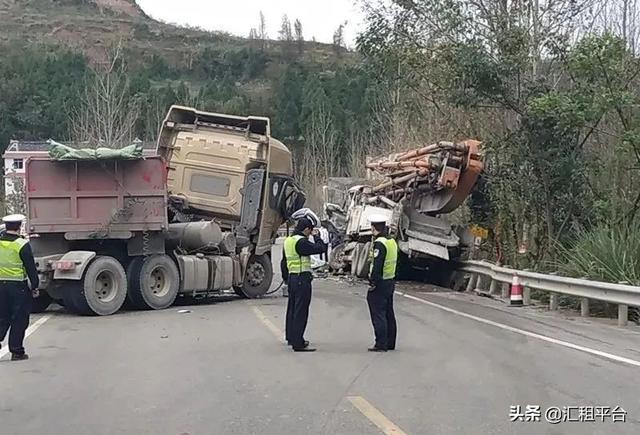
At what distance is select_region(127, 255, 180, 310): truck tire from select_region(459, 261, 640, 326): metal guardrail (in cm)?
638

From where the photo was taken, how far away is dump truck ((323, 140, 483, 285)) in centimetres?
2123

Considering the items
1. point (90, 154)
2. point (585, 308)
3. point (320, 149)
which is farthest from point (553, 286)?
point (320, 149)

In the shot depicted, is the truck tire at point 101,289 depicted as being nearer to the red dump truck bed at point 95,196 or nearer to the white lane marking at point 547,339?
the red dump truck bed at point 95,196

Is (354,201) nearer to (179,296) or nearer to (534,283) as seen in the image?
(179,296)

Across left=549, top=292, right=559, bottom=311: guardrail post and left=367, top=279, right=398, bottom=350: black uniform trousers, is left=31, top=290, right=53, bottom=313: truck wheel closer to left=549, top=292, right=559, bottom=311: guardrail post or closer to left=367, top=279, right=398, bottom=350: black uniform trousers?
left=367, top=279, right=398, bottom=350: black uniform trousers

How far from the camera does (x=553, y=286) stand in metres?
16.3

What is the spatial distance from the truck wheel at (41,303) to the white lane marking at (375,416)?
387 inches

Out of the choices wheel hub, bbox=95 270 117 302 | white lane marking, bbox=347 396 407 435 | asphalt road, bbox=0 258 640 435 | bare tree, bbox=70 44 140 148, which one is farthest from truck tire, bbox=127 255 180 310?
bare tree, bbox=70 44 140 148

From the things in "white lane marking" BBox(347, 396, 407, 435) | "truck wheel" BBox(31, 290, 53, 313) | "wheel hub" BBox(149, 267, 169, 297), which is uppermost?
"white lane marking" BBox(347, 396, 407, 435)

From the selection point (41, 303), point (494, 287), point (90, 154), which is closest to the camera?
point (90, 154)

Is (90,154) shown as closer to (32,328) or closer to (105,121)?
(32,328)

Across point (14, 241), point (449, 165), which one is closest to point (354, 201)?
point (449, 165)

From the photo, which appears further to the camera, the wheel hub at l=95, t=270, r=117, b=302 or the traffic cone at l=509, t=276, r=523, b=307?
the traffic cone at l=509, t=276, r=523, b=307

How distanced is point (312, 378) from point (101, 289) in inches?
300
